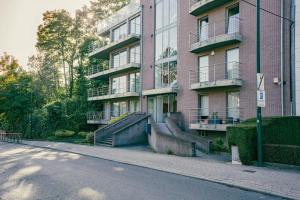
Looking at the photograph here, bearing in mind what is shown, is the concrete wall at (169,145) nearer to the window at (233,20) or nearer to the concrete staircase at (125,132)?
the concrete staircase at (125,132)

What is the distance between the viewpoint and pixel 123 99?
28.8 meters

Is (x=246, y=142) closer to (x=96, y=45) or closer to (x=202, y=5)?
(x=202, y=5)

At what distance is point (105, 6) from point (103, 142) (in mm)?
25060

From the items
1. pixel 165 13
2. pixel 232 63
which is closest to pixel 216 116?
pixel 232 63

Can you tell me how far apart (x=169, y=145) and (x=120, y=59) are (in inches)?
642

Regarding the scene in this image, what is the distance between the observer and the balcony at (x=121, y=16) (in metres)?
28.0

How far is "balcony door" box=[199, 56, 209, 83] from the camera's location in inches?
765

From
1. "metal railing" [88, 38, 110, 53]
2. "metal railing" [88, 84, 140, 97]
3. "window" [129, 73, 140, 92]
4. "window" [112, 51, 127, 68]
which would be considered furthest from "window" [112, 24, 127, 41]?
"metal railing" [88, 84, 140, 97]

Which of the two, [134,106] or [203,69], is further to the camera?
[134,106]

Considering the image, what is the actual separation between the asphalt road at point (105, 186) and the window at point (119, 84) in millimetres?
18370

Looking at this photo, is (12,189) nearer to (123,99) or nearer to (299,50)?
(299,50)

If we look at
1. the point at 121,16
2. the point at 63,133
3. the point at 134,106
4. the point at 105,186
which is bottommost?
the point at 63,133

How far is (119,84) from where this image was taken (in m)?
29.8

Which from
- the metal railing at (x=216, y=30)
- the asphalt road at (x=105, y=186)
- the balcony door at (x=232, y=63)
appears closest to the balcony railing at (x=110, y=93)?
the metal railing at (x=216, y=30)
